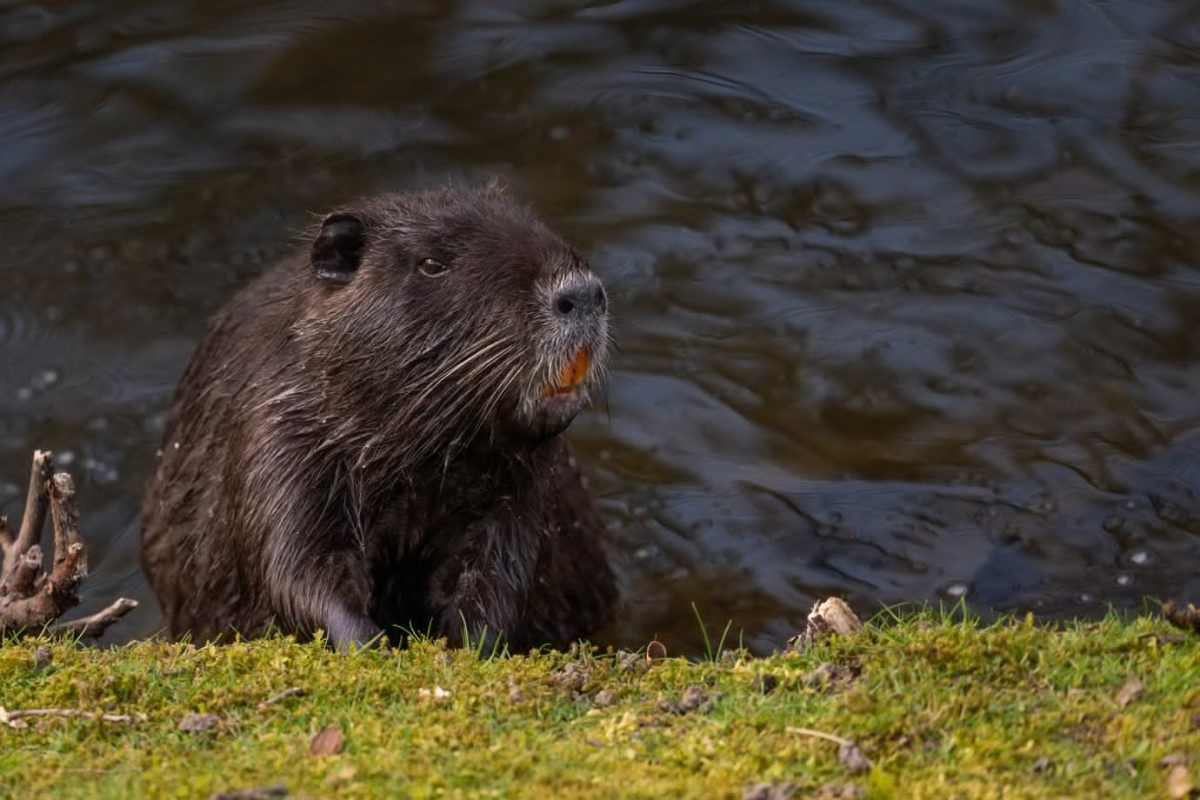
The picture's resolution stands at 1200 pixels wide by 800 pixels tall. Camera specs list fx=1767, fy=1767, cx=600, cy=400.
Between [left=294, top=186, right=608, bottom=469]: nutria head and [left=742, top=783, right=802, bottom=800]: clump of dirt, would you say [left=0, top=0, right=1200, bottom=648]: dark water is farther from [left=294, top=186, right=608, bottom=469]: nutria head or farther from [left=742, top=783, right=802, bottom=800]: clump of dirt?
[left=742, top=783, right=802, bottom=800]: clump of dirt

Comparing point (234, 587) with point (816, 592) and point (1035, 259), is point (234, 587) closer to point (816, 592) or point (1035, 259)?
point (816, 592)

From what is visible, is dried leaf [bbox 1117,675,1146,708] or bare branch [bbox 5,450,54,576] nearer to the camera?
dried leaf [bbox 1117,675,1146,708]

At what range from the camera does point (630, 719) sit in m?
3.99

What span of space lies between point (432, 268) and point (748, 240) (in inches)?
166

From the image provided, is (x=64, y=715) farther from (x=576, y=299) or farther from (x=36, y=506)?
(x=576, y=299)

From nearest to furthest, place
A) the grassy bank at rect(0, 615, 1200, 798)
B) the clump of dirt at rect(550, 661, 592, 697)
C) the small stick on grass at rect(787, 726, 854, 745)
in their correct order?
1. the grassy bank at rect(0, 615, 1200, 798)
2. the small stick on grass at rect(787, 726, 854, 745)
3. the clump of dirt at rect(550, 661, 592, 697)

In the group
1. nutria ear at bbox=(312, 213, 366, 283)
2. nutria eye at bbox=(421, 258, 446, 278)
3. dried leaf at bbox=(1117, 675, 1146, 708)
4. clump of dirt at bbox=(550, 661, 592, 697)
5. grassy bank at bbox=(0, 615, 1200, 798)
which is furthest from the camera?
nutria ear at bbox=(312, 213, 366, 283)

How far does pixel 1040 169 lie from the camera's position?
9.77 meters

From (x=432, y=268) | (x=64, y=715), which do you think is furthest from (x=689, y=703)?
(x=432, y=268)

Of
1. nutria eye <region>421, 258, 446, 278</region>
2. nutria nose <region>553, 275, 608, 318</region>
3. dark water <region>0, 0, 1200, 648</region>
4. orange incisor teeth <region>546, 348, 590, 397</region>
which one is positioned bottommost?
dark water <region>0, 0, 1200, 648</region>

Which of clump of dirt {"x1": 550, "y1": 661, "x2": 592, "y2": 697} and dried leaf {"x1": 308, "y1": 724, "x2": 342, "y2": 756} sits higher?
dried leaf {"x1": 308, "y1": 724, "x2": 342, "y2": 756}

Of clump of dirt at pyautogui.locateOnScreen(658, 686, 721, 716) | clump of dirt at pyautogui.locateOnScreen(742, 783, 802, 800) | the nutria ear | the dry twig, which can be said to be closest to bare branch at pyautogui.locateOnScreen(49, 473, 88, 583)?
the dry twig

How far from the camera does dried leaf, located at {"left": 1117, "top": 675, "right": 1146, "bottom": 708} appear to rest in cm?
395

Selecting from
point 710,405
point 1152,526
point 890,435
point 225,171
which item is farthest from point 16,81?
point 1152,526
